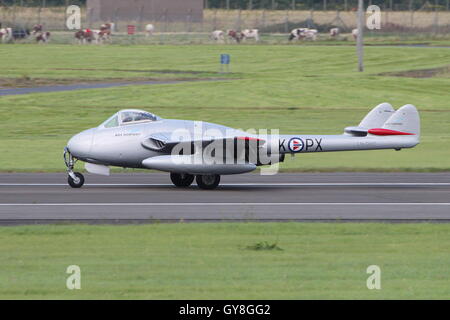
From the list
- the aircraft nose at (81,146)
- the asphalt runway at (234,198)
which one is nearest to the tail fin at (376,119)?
the asphalt runway at (234,198)

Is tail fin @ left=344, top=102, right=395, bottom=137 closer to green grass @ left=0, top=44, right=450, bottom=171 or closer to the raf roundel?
the raf roundel

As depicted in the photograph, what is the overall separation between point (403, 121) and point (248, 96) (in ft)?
87.0

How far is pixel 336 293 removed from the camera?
10977mm

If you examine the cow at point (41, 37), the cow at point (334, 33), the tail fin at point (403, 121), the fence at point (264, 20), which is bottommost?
the tail fin at point (403, 121)

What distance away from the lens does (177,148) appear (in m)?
23.1

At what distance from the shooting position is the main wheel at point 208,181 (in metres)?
23.4

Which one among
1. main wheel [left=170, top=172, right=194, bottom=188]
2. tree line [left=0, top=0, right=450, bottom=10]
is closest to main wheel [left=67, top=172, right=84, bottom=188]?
main wheel [left=170, top=172, right=194, bottom=188]

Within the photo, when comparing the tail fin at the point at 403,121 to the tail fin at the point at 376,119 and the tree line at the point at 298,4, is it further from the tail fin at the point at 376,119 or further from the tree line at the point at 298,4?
the tree line at the point at 298,4

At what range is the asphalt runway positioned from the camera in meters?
18.4

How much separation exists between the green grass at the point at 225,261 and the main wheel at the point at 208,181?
6521mm

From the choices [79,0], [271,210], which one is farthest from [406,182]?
[79,0]

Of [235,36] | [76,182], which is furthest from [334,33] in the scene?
[76,182]

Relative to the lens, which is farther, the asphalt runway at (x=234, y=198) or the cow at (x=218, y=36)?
the cow at (x=218, y=36)
